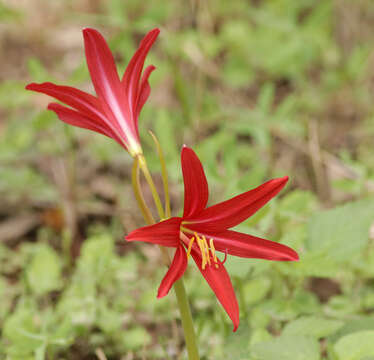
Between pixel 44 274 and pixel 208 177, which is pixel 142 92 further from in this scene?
pixel 44 274

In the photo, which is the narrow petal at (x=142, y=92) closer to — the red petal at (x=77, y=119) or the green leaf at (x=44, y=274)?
the red petal at (x=77, y=119)

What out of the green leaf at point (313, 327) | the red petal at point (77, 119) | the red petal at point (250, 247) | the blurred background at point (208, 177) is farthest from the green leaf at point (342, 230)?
the red petal at point (77, 119)

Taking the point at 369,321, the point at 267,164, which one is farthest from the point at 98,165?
the point at 369,321

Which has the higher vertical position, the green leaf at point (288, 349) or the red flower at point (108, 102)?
the red flower at point (108, 102)

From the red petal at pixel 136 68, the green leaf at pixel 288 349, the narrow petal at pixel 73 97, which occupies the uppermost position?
the red petal at pixel 136 68

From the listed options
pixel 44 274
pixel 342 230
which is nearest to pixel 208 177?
pixel 342 230

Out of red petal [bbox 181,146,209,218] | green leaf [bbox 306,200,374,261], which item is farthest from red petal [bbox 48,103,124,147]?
green leaf [bbox 306,200,374,261]
